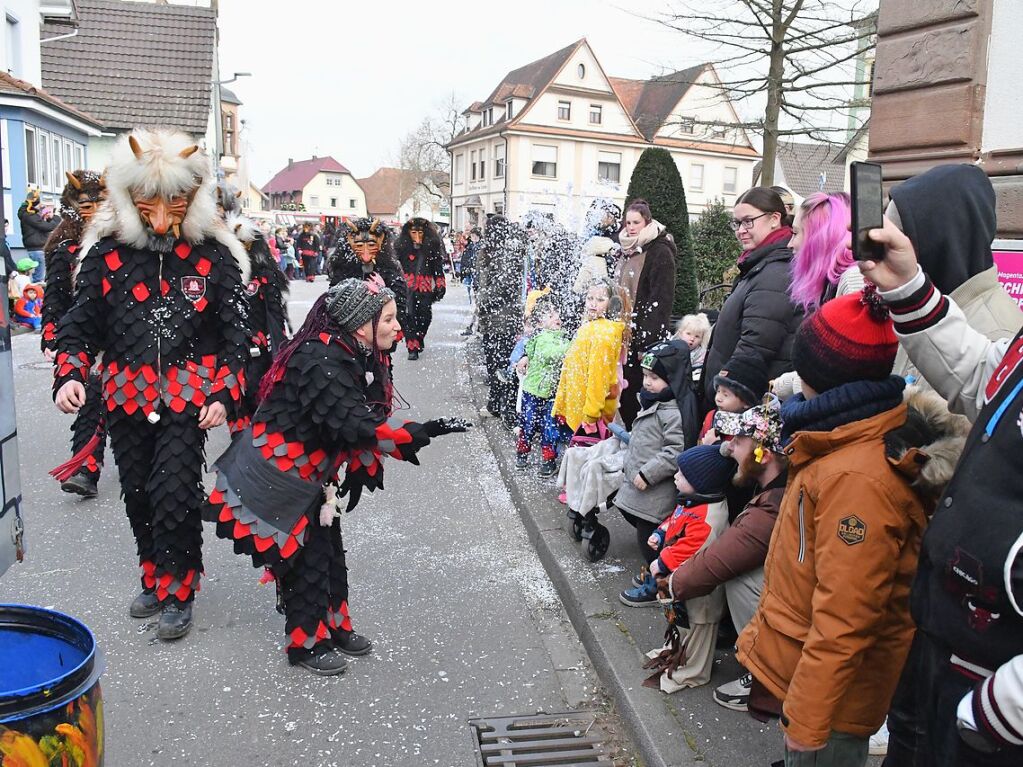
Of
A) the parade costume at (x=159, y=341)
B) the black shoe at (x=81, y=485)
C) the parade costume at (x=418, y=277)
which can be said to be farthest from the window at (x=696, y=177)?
the parade costume at (x=159, y=341)

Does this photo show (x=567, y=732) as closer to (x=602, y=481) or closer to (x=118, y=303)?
(x=602, y=481)

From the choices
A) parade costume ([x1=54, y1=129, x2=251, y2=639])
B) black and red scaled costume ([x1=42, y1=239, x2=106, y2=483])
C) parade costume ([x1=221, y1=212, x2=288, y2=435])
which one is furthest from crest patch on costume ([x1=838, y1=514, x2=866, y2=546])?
parade costume ([x1=221, y1=212, x2=288, y2=435])

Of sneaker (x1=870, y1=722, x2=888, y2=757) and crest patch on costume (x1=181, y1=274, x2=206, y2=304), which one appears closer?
sneaker (x1=870, y1=722, x2=888, y2=757)

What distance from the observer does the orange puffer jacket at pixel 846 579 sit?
2082 mm

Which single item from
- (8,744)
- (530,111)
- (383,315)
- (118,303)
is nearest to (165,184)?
(118,303)

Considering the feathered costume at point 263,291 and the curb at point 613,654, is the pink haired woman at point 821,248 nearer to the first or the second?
the curb at point 613,654

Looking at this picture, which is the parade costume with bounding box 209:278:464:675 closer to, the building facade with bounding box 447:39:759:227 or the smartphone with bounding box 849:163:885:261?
the smartphone with bounding box 849:163:885:261

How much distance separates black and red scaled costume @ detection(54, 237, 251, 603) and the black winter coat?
2.44 meters

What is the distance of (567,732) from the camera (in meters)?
3.31

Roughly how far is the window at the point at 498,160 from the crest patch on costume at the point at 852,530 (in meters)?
48.0

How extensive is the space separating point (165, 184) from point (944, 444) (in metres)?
3.41

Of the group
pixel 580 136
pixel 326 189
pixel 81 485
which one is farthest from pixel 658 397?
pixel 326 189

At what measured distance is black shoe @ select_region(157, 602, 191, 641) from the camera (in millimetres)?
3918

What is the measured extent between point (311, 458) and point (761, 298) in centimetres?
218
